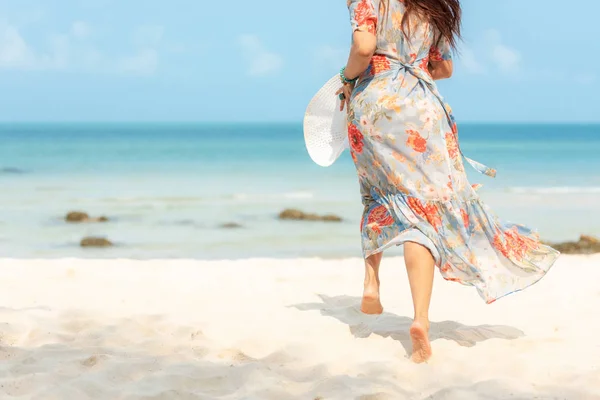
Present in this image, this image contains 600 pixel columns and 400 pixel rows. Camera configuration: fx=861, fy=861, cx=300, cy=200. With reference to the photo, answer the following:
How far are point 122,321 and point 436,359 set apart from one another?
68.3 inches

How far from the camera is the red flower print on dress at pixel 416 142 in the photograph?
3.67 m

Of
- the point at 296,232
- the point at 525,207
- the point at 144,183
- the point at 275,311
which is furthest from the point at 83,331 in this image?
the point at 144,183

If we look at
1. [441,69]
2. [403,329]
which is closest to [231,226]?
[403,329]

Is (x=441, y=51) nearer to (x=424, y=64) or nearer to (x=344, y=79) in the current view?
(x=424, y=64)

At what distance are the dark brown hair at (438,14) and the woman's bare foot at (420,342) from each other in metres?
1.26

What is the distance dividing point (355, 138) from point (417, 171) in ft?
1.10

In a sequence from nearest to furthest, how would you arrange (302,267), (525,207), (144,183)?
(302,267) → (525,207) → (144,183)

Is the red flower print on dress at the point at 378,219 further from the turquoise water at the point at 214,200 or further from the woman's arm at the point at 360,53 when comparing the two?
the turquoise water at the point at 214,200

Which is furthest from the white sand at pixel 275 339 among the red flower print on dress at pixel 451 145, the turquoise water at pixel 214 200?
the turquoise water at pixel 214 200

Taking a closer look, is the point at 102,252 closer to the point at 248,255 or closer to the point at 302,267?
the point at 248,255

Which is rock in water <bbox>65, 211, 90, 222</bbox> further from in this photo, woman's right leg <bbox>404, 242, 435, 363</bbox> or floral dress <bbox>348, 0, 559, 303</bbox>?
woman's right leg <bbox>404, 242, 435, 363</bbox>

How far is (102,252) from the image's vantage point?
9.20 metres

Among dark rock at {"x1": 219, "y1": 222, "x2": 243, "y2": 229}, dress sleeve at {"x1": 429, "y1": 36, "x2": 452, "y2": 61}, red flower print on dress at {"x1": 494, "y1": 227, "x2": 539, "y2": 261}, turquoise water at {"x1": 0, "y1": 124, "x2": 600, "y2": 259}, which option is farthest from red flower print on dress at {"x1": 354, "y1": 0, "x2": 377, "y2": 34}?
dark rock at {"x1": 219, "y1": 222, "x2": 243, "y2": 229}

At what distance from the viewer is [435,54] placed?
4.02m
